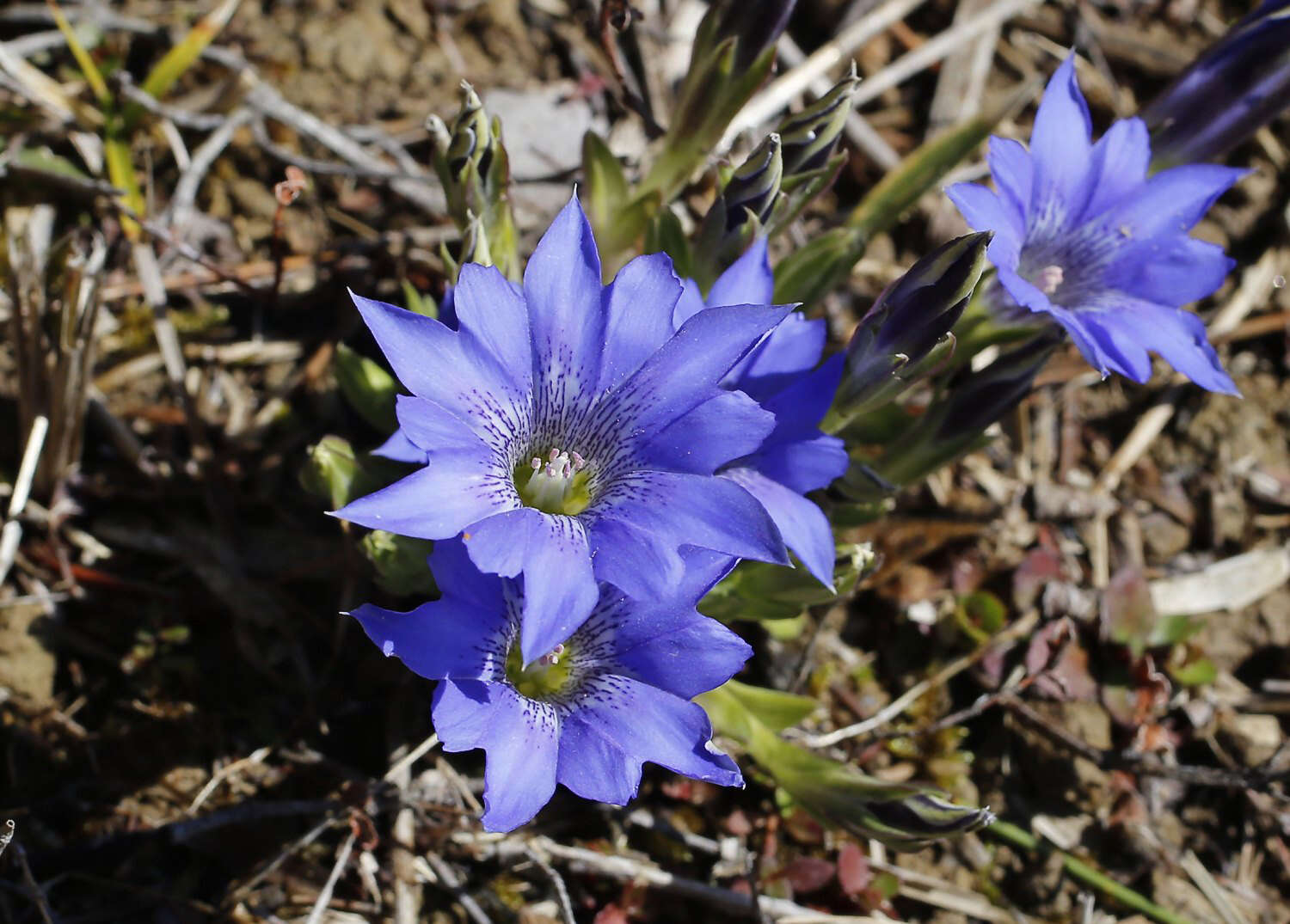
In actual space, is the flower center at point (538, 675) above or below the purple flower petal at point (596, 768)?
below

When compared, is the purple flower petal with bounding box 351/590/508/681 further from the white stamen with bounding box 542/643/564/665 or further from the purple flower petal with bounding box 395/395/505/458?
the purple flower petal with bounding box 395/395/505/458

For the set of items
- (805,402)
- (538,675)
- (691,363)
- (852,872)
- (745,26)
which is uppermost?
(745,26)

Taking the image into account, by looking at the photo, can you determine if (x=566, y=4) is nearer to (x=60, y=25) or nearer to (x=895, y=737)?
(x=60, y=25)

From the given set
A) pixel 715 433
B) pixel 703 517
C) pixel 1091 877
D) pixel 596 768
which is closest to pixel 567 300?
pixel 715 433

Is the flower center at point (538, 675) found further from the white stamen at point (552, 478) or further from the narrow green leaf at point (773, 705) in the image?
the narrow green leaf at point (773, 705)

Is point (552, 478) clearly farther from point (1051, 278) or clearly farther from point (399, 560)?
point (1051, 278)

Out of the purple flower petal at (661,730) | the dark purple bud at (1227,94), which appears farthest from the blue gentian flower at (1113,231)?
the purple flower petal at (661,730)

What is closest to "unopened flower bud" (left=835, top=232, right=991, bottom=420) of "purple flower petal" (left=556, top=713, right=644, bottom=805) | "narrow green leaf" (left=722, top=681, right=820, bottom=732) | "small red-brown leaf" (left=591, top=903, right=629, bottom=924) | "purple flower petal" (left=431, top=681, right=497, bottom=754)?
"narrow green leaf" (left=722, top=681, right=820, bottom=732)
